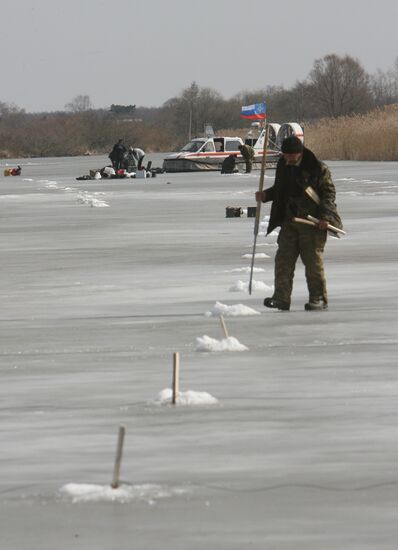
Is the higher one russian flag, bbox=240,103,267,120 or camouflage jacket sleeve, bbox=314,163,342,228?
camouflage jacket sleeve, bbox=314,163,342,228

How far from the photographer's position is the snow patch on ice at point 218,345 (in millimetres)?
11055

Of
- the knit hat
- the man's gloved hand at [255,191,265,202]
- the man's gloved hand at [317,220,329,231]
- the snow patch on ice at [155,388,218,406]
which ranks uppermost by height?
the knit hat

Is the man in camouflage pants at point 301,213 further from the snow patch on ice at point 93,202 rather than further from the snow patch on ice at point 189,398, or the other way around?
the snow patch on ice at point 93,202

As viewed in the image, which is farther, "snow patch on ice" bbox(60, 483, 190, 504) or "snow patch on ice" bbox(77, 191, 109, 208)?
"snow patch on ice" bbox(77, 191, 109, 208)

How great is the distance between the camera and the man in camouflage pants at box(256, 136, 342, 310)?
13703 millimetres

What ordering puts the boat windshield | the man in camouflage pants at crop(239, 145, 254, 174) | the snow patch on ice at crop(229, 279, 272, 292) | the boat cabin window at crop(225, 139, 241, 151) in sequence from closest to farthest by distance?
the snow patch on ice at crop(229, 279, 272, 292) → the man in camouflage pants at crop(239, 145, 254, 174) → the boat cabin window at crop(225, 139, 241, 151) → the boat windshield

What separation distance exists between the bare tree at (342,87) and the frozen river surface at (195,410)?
580 feet

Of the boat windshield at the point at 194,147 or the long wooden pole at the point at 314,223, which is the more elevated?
the long wooden pole at the point at 314,223

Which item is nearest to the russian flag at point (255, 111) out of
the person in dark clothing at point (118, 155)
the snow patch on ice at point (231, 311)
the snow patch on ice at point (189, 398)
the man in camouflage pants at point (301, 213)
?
the person in dark clothing at point (118, 155)

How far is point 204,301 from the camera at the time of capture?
14.7 m

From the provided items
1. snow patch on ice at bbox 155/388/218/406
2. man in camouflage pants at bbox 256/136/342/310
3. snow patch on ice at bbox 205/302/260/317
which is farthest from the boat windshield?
snow patch on ice at bbox 155/388/218/406

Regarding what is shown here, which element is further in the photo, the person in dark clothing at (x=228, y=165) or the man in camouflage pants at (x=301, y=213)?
the person in dark clothing at (x=228, y=165)

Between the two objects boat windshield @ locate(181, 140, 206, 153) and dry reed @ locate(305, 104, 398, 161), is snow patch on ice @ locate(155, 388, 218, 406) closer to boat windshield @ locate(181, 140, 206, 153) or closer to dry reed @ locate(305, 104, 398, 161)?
boat windshield @ locate(181, 140, 206, 153)

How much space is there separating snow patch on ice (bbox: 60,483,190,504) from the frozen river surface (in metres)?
0.01
